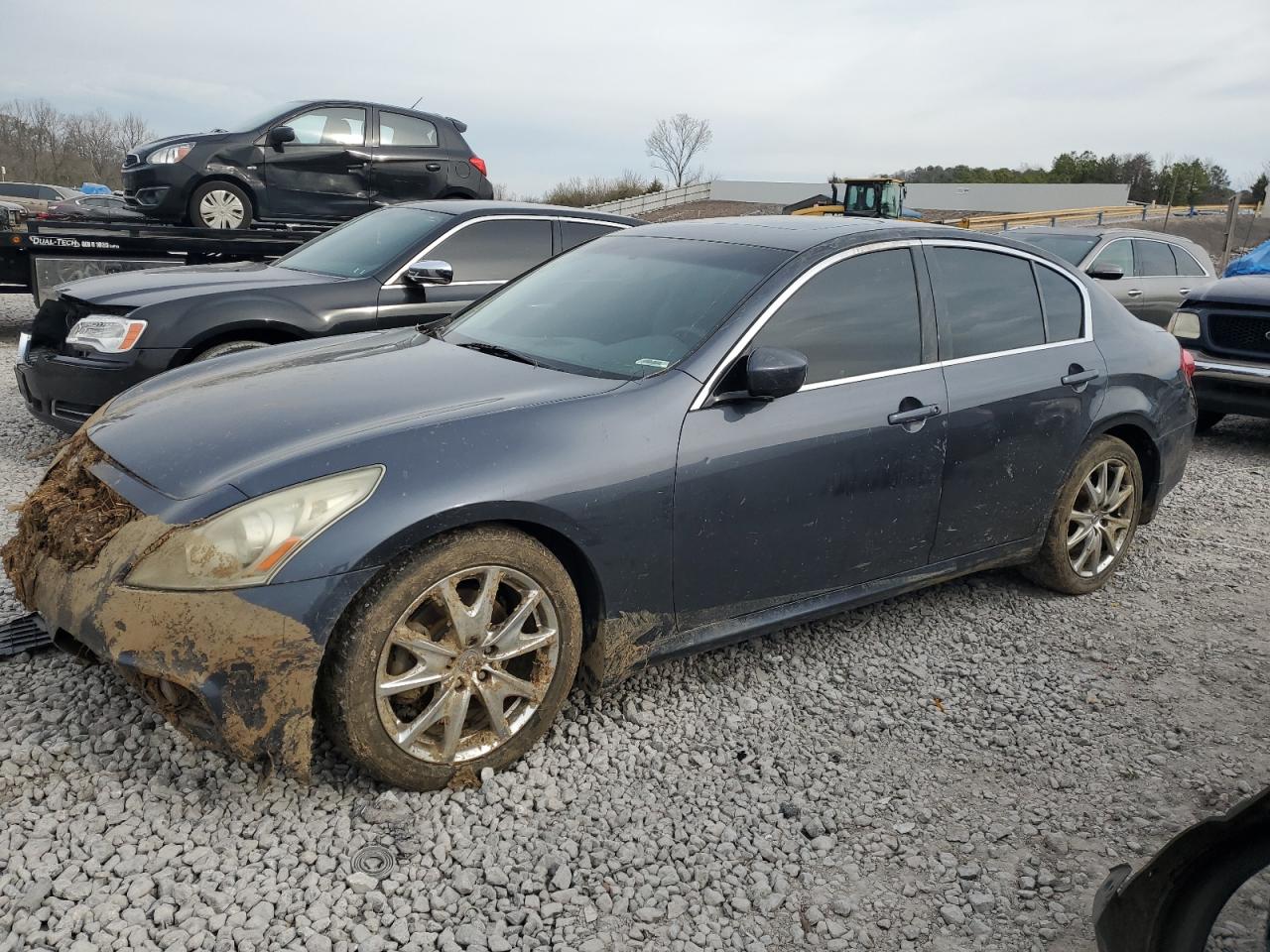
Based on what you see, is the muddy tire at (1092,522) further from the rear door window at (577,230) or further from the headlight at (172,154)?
the headlight at (172,154)

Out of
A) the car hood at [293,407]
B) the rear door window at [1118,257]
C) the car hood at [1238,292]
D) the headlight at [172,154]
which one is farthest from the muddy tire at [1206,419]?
the headlight at [172,154]

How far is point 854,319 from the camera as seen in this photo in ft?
12.3

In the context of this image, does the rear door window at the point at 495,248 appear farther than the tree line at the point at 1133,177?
No

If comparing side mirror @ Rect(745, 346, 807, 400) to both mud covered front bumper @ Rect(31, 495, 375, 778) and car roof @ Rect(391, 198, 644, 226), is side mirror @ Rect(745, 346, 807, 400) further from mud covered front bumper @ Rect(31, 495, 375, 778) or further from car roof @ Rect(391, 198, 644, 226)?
car roof @ Rect(391, 198, 644, 226)

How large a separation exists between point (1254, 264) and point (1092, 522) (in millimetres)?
6721

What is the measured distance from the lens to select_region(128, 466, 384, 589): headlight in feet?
8.39

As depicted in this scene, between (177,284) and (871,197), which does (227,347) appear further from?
(871,197)

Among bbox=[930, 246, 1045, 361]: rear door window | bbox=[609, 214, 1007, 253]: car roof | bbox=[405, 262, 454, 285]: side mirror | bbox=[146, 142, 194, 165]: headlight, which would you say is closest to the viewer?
bbox=[609, 214, 1007, 253]: car roof

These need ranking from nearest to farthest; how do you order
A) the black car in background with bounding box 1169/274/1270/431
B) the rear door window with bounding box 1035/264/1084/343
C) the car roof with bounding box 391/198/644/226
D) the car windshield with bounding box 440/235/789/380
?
the car windshield with bounding box 440/235/789/380, the rear door window with bounding box 1035/264/1084/343, the car roof with bounding box 391/198/644/226, the black car in background with bounding box 1169/274/1270/431

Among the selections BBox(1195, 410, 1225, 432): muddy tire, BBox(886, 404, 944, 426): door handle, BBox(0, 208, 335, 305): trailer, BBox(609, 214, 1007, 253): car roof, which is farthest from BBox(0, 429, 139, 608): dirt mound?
BBox(1195, 410, 1225, 432): muddy tire

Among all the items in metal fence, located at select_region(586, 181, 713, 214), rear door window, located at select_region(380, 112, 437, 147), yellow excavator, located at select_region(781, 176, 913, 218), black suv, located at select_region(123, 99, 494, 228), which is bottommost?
black suv, located at select_region(123, 99, 494, 228)

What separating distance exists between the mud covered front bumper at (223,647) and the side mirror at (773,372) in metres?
A: 1.37

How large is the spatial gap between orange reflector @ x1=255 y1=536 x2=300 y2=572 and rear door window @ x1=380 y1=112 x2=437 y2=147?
382 inches

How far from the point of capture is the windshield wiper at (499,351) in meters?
3.57
